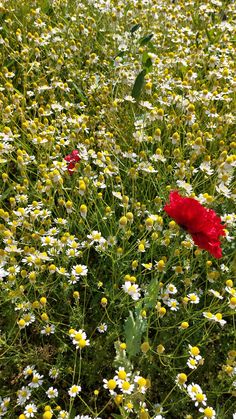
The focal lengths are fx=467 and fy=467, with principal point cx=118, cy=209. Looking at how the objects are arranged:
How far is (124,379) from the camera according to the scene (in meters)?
1.30

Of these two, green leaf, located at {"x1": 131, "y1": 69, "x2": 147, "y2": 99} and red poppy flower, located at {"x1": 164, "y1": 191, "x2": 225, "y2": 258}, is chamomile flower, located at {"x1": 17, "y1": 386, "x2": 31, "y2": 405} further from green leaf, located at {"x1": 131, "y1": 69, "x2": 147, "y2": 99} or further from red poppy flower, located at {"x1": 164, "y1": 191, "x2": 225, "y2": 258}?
green leaf, located at {"x1": 131, "y1": 69, "x2": 147, "y2": 99}

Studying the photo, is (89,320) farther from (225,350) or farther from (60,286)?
(225,350)

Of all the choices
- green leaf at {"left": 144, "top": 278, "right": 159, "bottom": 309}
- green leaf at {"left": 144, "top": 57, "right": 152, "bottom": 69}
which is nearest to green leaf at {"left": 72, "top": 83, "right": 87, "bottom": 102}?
green leaf at {"left": 144, "top": 57, "right": 152, "bottom": 69}

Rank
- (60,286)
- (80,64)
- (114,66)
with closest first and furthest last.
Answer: (60,286) → (114,66) → (80,64)

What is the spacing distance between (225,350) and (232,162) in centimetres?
69

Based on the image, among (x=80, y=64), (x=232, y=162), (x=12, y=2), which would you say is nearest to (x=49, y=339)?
(x=232, y=162)

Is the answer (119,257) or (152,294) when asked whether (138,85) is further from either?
(152,294)

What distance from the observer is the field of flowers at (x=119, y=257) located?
1476 mm

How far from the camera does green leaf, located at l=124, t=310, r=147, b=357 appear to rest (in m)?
1.46

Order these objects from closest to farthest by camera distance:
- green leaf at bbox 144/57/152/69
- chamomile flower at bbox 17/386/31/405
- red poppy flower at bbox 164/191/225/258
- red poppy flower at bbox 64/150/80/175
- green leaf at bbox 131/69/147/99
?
red poppy flower at bbox 164/191/225/258
chamomile flower at bbox 17/386/31/405
red poppy flower at bbox 64/150/80/175
green leaf at bbox 131/69/147/99
green leaf at bbox 144/57/152/69

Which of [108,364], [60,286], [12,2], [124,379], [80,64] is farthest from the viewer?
[12,2]

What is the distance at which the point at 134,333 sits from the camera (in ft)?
4.83

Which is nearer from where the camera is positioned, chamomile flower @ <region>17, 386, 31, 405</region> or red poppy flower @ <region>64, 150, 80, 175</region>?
chamomile flower @ <region>17, 386, 31, 405</region>

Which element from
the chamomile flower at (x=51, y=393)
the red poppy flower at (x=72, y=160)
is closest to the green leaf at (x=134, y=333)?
the chamomile flower at (x=51, y=393)
